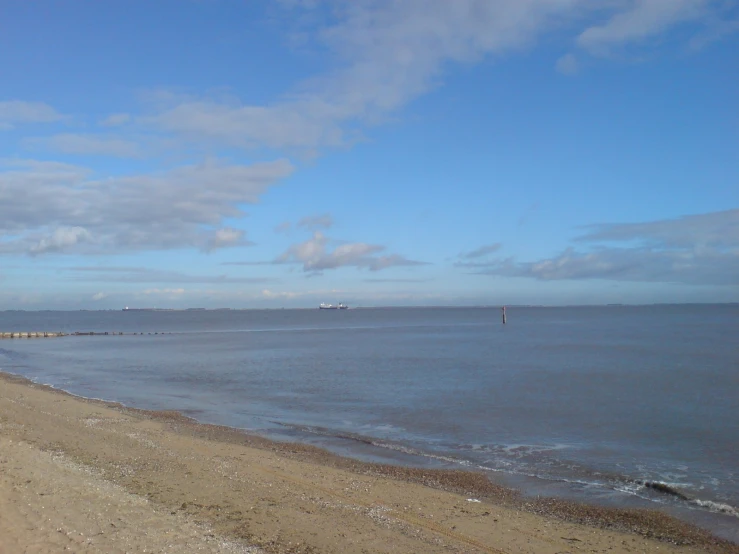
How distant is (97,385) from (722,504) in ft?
111

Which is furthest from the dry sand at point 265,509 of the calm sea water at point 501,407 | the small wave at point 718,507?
the calm sea water at point 501,407

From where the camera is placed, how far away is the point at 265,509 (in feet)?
37.2

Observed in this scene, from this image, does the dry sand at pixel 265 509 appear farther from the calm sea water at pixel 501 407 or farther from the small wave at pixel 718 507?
the calm sea water at pixel 501 407

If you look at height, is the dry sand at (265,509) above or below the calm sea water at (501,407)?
above

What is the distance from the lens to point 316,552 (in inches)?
367

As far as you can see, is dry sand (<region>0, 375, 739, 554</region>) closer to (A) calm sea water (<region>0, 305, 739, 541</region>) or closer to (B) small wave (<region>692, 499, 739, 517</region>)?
(B) small wave (<region>692, 499, 739, 517</region>)

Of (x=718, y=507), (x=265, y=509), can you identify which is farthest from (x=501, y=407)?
(x=265, y=509)

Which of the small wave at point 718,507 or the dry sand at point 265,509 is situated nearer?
the dry sand at point 265,509

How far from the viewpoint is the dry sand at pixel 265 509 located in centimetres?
949

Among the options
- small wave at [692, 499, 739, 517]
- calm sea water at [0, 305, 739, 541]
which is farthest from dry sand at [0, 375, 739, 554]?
calm sea water at [0, 305, 739, 541]

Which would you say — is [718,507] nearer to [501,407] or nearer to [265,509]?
[265,509]

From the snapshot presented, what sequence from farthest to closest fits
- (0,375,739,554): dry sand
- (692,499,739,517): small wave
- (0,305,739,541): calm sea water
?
(0,305,739,541): calm sea water
(692,499,739,517): small wave
(0,375,739,554): dry sand

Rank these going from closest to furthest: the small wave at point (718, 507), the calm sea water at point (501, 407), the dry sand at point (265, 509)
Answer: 1. the dry sand at point (265, 509)
2. the small wave at point (718, 507)
3. the calm sea water at point (501, 407)

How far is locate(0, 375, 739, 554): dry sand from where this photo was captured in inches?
374
